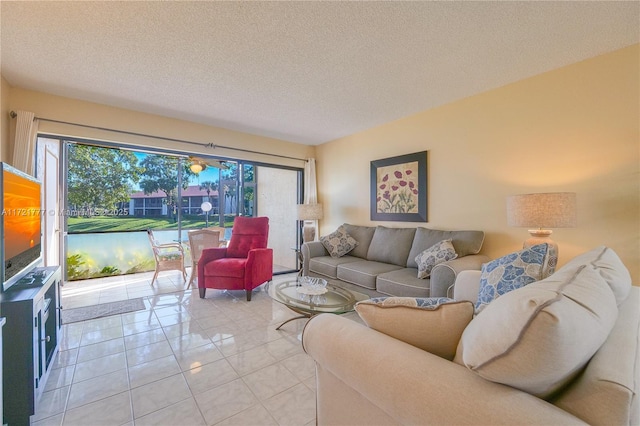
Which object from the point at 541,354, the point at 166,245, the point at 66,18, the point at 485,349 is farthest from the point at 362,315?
the point at 166,245

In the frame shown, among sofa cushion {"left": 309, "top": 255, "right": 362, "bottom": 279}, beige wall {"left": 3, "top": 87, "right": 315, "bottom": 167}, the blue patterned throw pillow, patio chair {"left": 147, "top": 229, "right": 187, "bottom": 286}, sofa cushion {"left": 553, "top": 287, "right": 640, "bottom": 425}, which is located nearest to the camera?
sofa cushion {"left": 553, "top": 287, "right": 640, "bottom": 425}

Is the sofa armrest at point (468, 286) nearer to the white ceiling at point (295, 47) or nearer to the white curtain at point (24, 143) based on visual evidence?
the white ceiling at point (295, 47)

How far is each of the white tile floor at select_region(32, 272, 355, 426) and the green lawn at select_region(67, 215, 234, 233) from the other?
2.56m

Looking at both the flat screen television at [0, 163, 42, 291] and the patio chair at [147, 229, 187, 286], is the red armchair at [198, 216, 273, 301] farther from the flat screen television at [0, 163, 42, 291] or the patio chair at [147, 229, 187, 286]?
the flat screen television at [0, 163, 42, 291]

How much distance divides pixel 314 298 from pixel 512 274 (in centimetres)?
150

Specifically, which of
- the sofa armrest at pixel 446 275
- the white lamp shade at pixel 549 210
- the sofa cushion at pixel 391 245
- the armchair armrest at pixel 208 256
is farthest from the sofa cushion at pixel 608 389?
the armchair armrest at pixel 208 256

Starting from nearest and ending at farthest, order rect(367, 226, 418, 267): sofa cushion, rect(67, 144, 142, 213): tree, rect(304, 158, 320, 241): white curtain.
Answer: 1. rect(367, 226, 418, 267): sofa cushion
2. rect(67, 144, 142, 213): tree
3. rect(304, 158, 320, 241): white curtain

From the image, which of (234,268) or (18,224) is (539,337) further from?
(234,268)

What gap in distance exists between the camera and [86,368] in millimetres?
1906

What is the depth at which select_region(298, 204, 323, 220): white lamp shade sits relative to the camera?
4.46m

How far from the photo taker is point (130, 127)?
3.37 metres

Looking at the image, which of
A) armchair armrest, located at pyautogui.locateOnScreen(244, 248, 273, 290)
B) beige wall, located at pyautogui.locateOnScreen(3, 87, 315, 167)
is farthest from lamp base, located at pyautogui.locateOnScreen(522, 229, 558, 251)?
beige wall, located at pyautogui.locateOnScreen(3, 87, 315, 167)

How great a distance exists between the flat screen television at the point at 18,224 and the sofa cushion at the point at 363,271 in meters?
2.68

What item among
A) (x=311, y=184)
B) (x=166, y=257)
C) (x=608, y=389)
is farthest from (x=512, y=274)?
(x=166, y=257)
